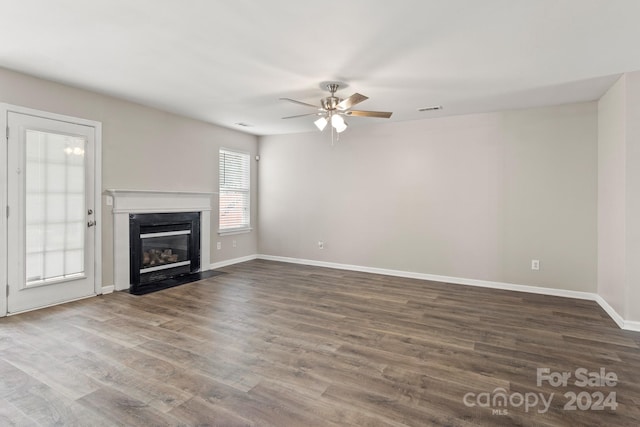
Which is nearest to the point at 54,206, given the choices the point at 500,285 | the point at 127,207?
the point at 127,207

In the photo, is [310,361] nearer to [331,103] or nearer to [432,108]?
[331,103]

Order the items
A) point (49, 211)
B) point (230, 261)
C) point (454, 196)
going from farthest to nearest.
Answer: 1. point (230, 261)
2. point (454, 196)
3. point (49, 211)

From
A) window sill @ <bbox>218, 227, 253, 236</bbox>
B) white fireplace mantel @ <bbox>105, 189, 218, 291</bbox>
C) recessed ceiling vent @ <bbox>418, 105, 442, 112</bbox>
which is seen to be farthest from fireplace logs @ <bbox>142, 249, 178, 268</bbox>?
recessed ceiling vent @ <bbox>418, 105, 442, 112</bbox>

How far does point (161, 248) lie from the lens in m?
5.14

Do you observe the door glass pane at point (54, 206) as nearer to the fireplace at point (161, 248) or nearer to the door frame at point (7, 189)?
the door frame at point (7, 189)

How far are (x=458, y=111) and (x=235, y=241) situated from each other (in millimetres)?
4598

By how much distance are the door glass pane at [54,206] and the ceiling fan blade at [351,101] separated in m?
3.26

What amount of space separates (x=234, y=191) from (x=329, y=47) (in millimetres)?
4209

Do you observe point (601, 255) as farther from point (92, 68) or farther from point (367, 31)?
point (92, 68)

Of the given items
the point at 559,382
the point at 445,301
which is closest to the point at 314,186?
the point at 445,301

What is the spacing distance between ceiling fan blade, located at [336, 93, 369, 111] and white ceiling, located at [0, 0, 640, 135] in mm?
288

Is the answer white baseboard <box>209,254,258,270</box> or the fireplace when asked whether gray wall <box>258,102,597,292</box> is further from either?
the fireplace

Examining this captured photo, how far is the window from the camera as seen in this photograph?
6.18 meters

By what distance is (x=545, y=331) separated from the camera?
313 centimetres
